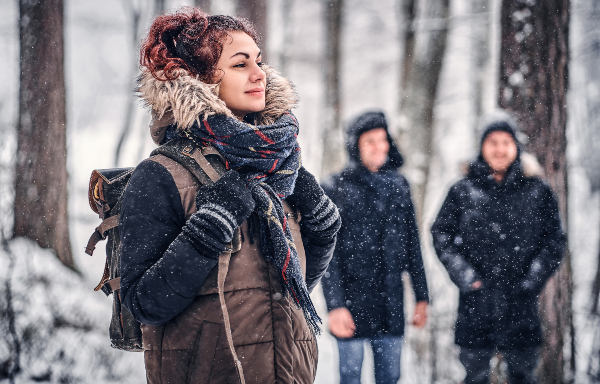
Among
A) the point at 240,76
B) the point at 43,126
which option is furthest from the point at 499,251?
the point at 43,126

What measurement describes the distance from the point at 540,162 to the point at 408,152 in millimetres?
4528

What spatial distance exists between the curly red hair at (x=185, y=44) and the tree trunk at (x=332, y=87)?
27.5 ft

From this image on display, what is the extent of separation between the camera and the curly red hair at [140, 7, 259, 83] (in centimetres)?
184

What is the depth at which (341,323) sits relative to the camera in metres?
3.54

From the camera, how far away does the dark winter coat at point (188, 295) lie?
1578 mm

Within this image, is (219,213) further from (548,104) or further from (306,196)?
(548,104)

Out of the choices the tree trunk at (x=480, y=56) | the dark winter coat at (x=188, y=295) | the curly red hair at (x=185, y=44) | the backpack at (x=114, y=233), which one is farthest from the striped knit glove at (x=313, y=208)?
the tree trunk at (x=480, y=56)

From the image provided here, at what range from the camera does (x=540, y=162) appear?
180 inches

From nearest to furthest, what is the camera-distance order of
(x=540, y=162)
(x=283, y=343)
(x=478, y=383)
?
1. (x=283, y=343)
2. (x=478, y=383)
3. (x=540, y=162)

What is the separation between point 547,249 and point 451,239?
0.69 m

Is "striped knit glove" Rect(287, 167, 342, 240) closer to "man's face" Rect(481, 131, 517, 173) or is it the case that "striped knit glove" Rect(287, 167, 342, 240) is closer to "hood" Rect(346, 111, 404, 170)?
"hood" Rect(346, 111, 404, 170)

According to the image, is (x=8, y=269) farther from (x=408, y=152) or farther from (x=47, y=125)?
(x=408, y=152)

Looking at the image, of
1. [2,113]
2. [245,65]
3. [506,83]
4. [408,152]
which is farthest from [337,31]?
[245,65]

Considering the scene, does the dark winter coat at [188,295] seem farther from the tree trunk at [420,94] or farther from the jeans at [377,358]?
the tree trunk at [420,94]
